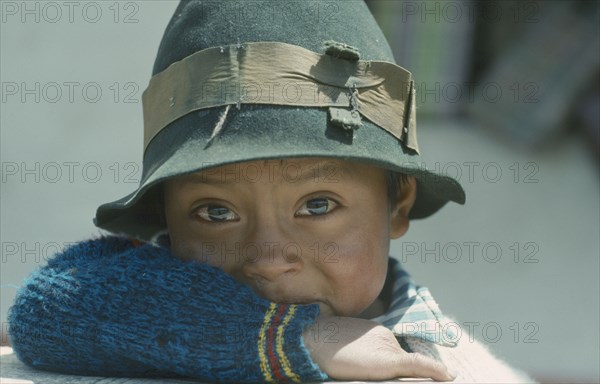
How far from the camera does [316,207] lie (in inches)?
74.4

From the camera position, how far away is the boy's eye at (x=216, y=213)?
1900 mm

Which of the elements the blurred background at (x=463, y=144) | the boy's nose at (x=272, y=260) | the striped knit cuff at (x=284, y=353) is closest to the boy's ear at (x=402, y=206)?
the boy's nose at (x=272, y=260)

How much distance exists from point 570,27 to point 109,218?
2.68 meters

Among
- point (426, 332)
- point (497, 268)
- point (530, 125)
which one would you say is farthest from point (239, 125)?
point (530, 125)

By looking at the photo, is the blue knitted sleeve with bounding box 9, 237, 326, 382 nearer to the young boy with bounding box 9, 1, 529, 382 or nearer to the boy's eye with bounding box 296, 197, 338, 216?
the young boy with bounding box 9, 1, 529, 382

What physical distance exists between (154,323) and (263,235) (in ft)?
1.02

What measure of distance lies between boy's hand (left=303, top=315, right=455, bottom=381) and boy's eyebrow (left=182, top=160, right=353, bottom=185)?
0.28 metres


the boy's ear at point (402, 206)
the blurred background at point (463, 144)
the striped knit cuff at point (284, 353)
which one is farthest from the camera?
the blurred background at point (463, 144)

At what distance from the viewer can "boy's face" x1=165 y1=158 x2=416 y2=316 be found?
181cm

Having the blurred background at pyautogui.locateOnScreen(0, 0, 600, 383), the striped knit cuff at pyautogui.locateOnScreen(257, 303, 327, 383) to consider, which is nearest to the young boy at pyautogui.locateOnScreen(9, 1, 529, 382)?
the striped knit cuff at pyautogui.locateOnScreen(257, 303, 327, 383)

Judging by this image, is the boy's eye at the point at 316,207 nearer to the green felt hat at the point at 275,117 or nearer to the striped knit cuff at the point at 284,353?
the green felt hat at the point at 275,117

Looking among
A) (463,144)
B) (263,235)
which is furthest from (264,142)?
(463,144)

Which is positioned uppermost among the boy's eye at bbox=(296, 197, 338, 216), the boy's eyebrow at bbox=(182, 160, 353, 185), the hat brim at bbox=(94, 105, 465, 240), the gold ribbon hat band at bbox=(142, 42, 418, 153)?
the gold ribbon hat band at bbox=(142, 42, 418, 153)

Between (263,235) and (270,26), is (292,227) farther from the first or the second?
(270,26)
